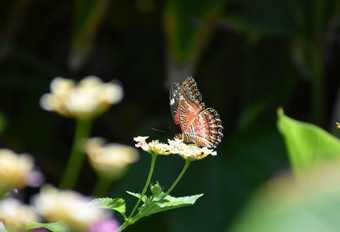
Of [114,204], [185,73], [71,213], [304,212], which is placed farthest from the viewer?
[185,73]

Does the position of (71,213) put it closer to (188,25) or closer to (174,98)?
(174,98)

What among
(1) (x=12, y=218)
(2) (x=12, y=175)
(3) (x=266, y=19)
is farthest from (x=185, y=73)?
(1) (x=12, y=218)

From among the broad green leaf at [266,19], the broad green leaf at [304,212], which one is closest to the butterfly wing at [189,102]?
the broad green leaf at [304,212]

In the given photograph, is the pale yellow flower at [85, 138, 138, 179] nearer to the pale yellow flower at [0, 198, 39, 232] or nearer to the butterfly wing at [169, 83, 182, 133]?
the butterfly wing at [169, 83, 182, 133]

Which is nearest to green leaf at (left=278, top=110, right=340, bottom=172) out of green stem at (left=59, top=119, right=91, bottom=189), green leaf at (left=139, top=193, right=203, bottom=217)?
green leaf at (left=139, top=193, right=203, bottom=217)

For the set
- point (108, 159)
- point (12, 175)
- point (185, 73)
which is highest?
point (12, 175)
